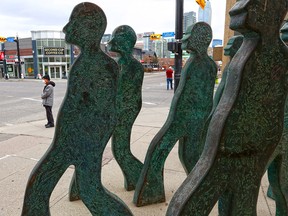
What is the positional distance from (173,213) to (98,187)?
79 centimetres

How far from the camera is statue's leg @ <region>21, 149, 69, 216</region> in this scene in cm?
225

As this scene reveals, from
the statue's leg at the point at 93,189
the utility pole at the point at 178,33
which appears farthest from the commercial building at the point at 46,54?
the statue's leg at the point at 93,189

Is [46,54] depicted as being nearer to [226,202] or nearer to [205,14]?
[205,14]

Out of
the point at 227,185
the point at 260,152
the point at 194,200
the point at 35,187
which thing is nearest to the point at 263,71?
the point at 260,152

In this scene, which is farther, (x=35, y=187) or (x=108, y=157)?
(x=108, y=157)

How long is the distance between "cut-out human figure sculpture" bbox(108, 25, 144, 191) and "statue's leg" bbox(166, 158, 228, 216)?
160 cm

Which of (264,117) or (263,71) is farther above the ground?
(263,71)

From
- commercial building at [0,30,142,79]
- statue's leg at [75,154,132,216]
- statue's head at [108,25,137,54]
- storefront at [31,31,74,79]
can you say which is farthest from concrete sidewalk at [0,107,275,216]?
storefront at [31,31,74,79]

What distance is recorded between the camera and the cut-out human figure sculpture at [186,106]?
10.7 ft

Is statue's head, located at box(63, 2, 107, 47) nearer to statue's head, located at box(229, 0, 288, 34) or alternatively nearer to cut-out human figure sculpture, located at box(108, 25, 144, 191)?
A: cut-out human figure sculpture, located at box(108, 25, 144, 191)

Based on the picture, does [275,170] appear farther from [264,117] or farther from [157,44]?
[157,44]

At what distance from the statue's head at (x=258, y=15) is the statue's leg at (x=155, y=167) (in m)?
1.70

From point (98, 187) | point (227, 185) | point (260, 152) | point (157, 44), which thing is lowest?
point (98, 187)

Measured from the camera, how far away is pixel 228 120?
1896mm
